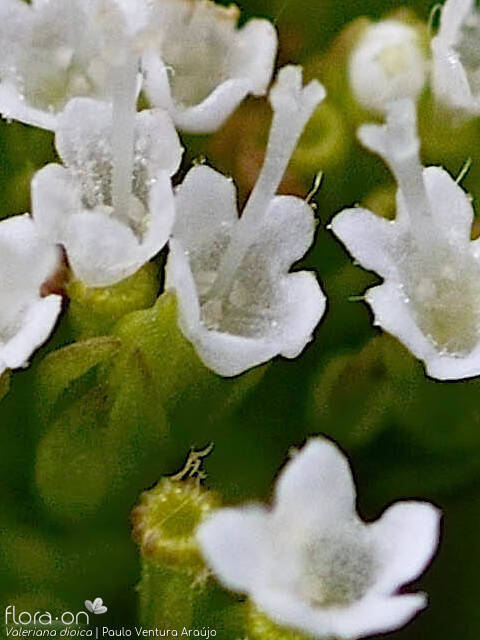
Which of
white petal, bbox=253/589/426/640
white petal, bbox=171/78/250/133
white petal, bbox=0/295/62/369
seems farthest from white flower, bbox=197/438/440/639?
white petal, bbox=171/78/250/133

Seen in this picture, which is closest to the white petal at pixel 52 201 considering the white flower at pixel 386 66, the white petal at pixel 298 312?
the white petal at pixel 298 312

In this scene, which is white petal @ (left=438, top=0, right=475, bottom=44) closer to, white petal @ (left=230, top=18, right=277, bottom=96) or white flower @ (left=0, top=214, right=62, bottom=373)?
white petal @ (left=230, top=18, right=277, bottom=96)

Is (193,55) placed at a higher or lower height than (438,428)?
higher

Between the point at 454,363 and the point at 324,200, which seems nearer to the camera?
the point at 454,363

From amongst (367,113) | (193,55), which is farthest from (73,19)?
(367,113)

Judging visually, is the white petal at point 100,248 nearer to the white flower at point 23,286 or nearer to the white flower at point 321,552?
the white flower at point 23,286

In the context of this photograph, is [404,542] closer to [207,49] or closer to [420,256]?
[420,256]

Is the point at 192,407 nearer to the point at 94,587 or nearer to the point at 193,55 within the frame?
the point at 94,587

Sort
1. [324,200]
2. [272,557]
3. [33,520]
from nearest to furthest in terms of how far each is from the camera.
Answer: [272,557], [33,520], [324,200]
